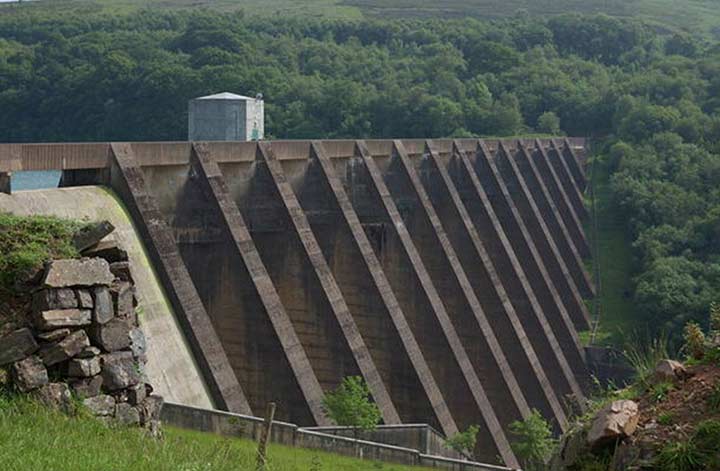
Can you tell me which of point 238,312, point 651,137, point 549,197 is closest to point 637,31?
point 651,137

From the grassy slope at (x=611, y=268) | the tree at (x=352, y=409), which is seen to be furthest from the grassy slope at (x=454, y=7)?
the tree at (x=352, y=409)

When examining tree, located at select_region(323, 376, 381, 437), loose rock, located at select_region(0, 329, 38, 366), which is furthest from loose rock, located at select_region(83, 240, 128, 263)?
tree, located at select_region(323, 376, 381, 437)

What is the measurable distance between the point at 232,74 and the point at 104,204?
2395 inches

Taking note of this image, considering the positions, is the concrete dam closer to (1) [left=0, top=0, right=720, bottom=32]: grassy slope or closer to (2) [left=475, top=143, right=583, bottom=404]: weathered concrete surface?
(2) [left=475, top=143, right=583, bottom=404]: weathered concrete surface

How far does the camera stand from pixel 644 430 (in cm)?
994

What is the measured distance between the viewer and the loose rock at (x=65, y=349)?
11.5m

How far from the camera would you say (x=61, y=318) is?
11516 millimetres

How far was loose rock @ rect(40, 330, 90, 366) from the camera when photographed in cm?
1153

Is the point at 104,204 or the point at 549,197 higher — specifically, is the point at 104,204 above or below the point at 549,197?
above

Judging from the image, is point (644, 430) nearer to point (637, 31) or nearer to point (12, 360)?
point (12, 360)

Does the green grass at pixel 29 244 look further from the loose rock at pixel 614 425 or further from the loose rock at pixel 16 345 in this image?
the loose rock at pixel 614 425

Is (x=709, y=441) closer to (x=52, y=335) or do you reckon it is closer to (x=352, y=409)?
(x=52, y=335)

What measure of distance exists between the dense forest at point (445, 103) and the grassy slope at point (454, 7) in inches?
2586

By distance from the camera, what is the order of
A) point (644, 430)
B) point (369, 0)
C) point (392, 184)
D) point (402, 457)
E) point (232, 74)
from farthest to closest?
point (369, 0)
point (232, 74)
point (392, 184)
point (402, 457)
point (644, 430)
